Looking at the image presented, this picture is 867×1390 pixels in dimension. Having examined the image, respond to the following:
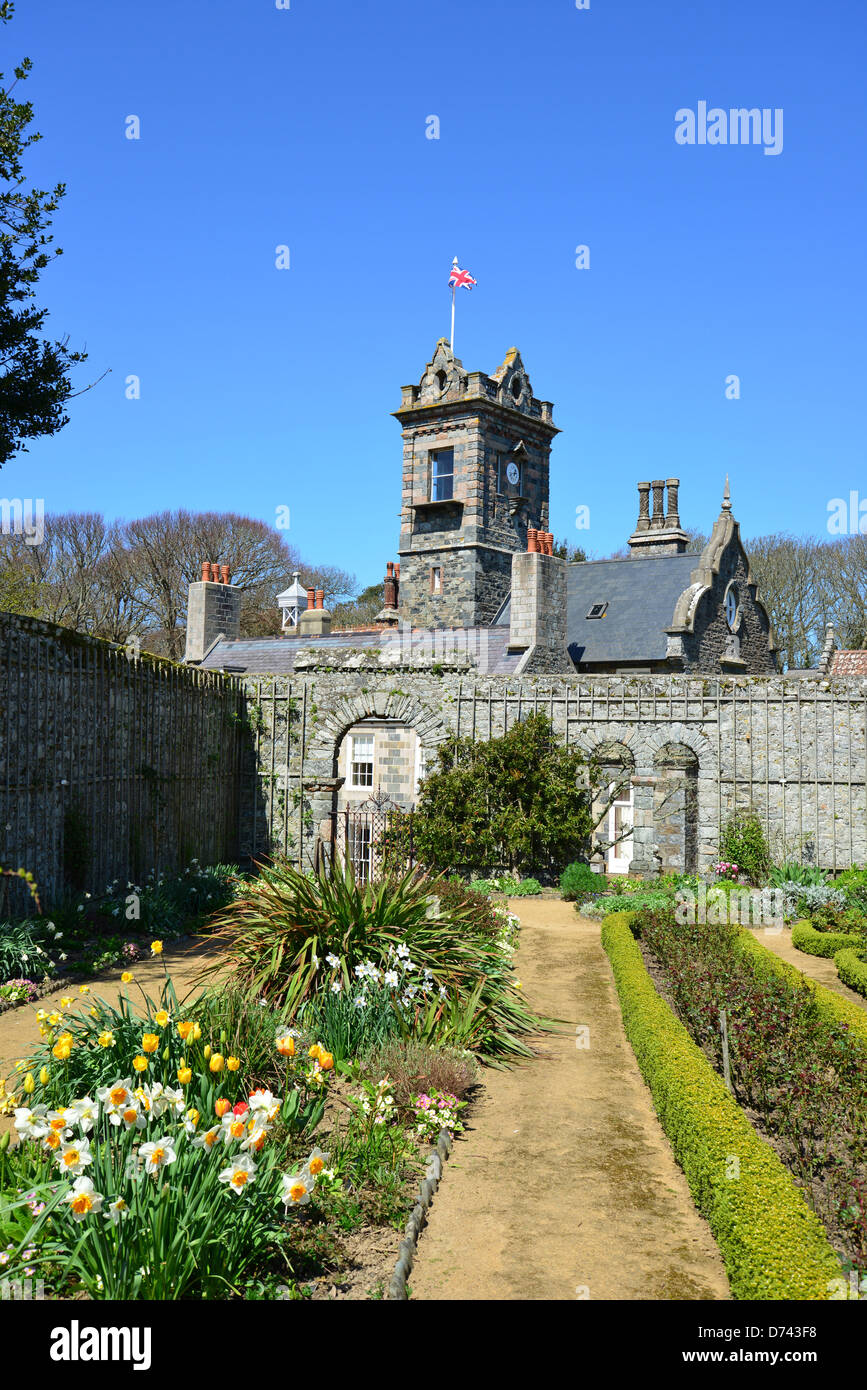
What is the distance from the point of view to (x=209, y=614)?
27.4 metres

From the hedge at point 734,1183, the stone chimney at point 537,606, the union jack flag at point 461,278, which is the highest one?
the union jack flag at point 461,278

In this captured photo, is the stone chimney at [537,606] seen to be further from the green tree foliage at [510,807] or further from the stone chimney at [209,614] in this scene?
the stone chimney at [209,614]

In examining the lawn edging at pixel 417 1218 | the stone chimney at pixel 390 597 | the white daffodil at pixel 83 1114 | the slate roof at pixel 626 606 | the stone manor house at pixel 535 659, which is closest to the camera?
the white daffodil at pixel 83 1114

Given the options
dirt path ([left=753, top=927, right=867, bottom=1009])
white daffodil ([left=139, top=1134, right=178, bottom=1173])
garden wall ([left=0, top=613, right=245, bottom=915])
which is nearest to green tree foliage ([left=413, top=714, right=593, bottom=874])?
dirt path ([left=753, top=927, right=867, bottom=1009])

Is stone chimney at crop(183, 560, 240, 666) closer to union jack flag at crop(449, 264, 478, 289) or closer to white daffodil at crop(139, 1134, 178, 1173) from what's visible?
union jack flag at crop(449, 264, 478, 289)

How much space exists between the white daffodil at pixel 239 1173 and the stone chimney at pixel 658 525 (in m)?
31.0

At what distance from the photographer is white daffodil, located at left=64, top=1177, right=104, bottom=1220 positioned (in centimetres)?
348

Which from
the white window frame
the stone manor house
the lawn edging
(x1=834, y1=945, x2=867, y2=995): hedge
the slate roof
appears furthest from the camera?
the slate roof

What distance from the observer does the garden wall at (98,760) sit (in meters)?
9.93

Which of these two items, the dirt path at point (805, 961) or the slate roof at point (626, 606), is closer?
the dirt path at point (805, 961)

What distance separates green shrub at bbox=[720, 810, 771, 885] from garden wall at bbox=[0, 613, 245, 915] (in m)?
7.79

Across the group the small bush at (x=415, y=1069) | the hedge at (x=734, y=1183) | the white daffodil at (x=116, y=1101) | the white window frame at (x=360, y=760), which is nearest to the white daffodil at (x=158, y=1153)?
the white daffodil at (x=116, y=1101)

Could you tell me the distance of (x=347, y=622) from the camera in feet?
154

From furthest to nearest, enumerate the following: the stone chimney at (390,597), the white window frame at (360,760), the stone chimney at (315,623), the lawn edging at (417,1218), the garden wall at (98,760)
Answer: the stone chimney at (390,597), the stone chimney at (315,623), the white window frame at (360,760), the garden wall at (98,760), the lawn edging at (417,1218)
